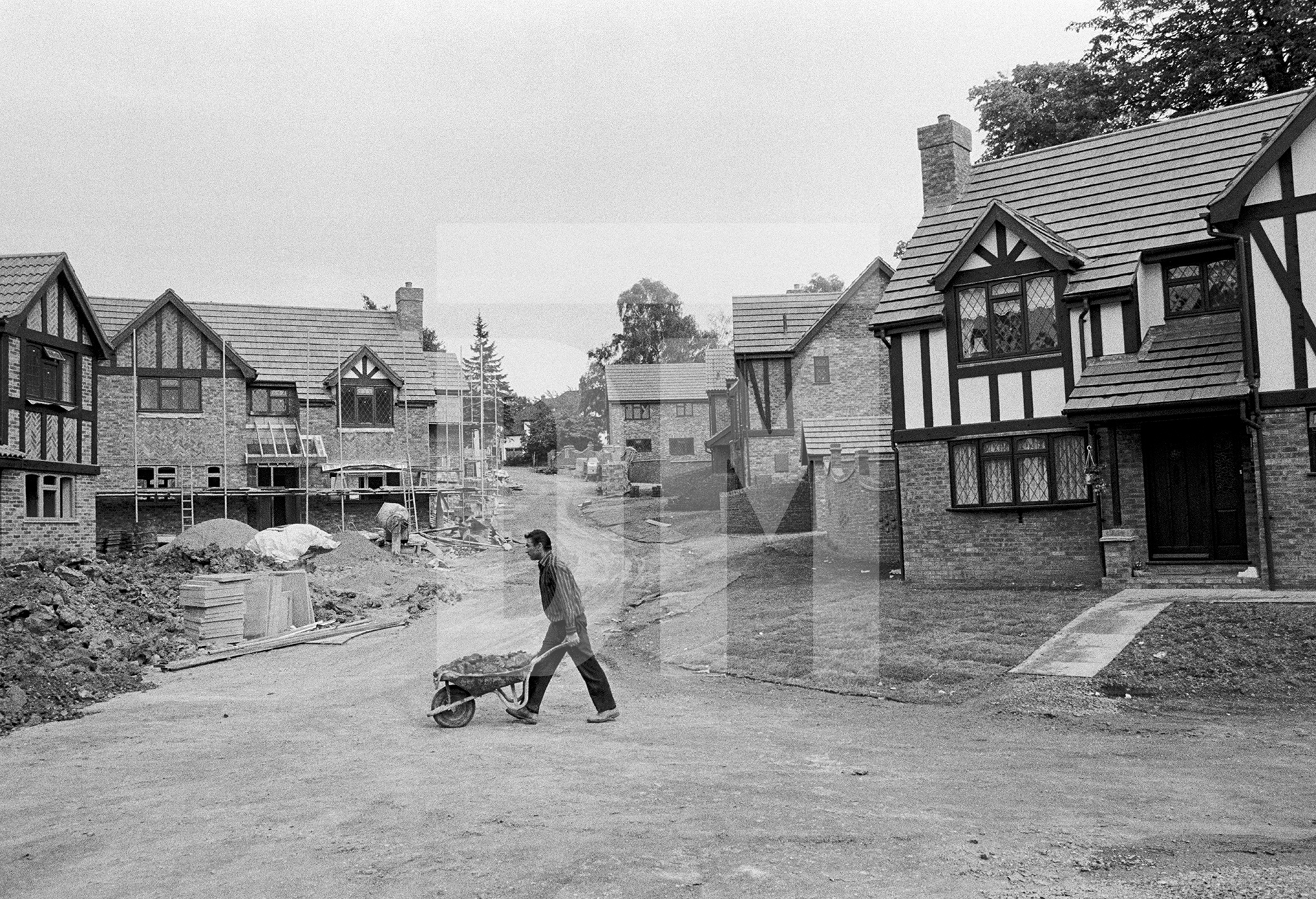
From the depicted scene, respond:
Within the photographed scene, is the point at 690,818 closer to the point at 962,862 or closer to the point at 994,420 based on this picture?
the point at 962,862

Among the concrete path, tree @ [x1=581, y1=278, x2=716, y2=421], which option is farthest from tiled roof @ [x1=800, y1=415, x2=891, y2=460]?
tree @ [x1=581, y1=278, x2=716, y2=421]

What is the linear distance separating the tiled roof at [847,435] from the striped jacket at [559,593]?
67.6ft

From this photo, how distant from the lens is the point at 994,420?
817 inches

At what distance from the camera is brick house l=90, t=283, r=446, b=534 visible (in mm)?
37781

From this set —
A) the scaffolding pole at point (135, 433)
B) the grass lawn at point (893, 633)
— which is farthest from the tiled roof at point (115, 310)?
the grass lawn at point (893, 633)

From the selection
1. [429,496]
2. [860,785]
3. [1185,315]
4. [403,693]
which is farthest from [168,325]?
[860,785]

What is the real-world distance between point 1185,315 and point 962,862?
50.1 feet

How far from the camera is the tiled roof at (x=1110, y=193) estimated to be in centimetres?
1972

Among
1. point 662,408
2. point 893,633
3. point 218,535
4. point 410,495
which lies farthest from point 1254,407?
point 662,408

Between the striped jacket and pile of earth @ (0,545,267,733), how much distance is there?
21.8 ft

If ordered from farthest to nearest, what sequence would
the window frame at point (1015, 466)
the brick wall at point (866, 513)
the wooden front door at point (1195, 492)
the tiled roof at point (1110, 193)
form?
the brick wall at point (866, 513) → the window frame at point (1015, 466) → the tiled roof at point (1110, 193) → the wooden front door at point (1195, 492)

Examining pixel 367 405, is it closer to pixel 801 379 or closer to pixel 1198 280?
pixel 801 379

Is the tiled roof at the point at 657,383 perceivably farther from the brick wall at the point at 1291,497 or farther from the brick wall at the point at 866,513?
the brick wall at the point at 1291,497

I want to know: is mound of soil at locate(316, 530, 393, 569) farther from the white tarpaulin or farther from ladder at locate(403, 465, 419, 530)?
ladder at locate(403, 465, 419, 530)
